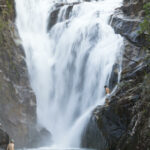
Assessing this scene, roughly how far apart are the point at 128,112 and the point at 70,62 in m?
12.2

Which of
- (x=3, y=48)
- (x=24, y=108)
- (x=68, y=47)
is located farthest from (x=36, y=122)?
(x=68, y=47)

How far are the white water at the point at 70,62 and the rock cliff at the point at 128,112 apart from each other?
1.34 meters

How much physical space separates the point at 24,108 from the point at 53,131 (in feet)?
10.9

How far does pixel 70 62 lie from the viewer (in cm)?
2620

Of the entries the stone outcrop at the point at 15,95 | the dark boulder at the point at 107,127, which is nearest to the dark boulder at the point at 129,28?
the dark boulder at the point at 107,127

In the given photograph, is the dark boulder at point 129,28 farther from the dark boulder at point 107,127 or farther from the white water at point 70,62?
the dark boulder at point 107,127

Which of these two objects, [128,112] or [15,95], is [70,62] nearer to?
[15,95]

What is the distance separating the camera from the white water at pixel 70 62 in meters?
22.2

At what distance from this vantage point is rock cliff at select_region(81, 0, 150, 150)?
1214 cm

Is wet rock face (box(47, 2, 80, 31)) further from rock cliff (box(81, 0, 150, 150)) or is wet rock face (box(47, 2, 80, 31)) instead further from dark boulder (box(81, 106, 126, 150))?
dark boulder (box(81, 106, 126, 150))

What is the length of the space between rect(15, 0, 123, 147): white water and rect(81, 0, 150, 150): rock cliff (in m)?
1.34

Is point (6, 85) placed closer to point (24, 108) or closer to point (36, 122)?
point (24, 108)

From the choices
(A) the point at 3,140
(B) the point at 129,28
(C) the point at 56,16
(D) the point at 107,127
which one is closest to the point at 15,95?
(A) the point at 3,140

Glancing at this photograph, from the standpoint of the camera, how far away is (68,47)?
27.4 meters
